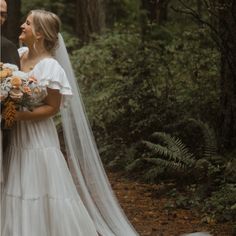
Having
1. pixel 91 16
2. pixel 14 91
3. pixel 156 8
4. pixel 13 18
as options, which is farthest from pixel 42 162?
pixel 13 18

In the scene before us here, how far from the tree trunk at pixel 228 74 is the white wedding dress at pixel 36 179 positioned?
375cm

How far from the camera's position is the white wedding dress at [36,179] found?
167 inches

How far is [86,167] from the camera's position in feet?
15.9

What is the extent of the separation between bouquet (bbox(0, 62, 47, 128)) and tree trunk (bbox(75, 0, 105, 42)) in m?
8.49

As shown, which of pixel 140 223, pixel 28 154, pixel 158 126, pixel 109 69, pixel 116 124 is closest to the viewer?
pixel 28 154

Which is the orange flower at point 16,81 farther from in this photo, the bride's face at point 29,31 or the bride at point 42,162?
the bride's face at point 29,31

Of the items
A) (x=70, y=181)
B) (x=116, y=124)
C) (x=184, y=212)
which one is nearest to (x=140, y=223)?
(x=184, y=212)

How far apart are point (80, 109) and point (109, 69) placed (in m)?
5.35

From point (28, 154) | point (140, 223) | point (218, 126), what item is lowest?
point (140, 223)

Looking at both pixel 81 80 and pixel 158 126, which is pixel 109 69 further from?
pixel 158 126

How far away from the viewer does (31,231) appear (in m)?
4.25

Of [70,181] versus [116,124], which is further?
[116,124]

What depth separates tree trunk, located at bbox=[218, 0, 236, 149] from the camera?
7.50 m

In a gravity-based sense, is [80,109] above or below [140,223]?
above
